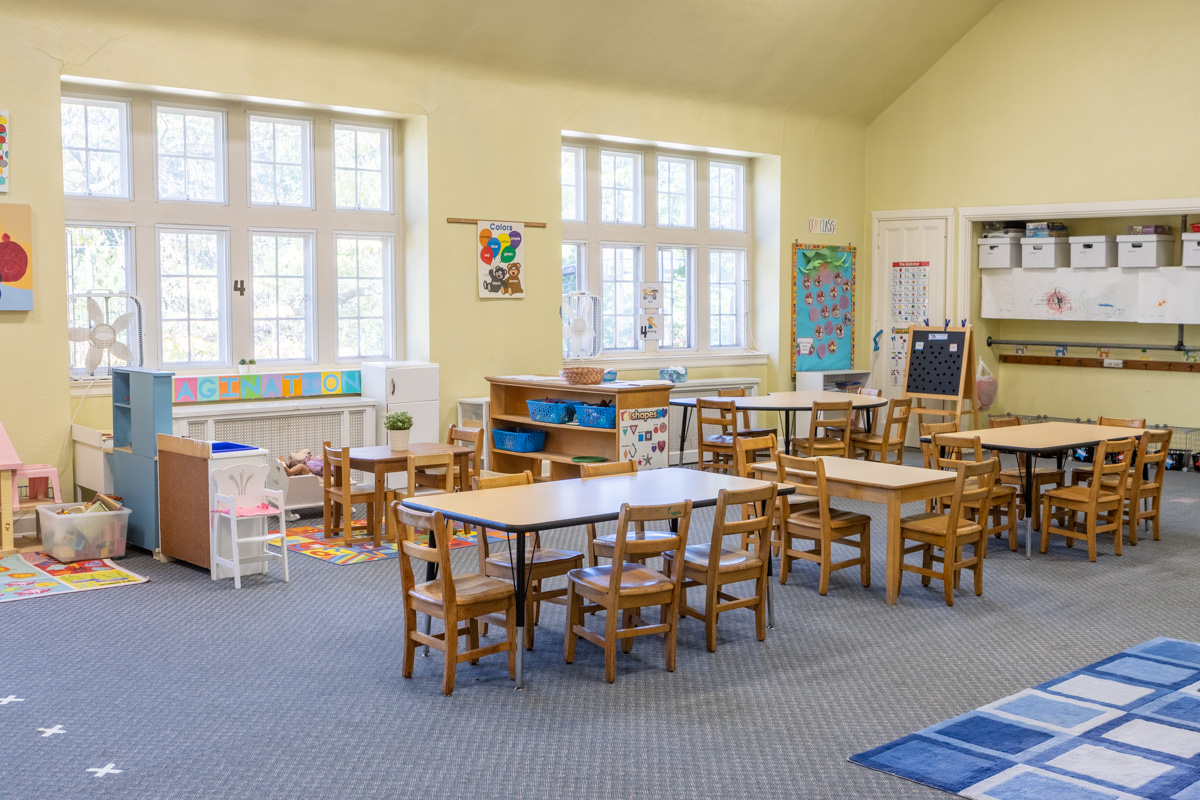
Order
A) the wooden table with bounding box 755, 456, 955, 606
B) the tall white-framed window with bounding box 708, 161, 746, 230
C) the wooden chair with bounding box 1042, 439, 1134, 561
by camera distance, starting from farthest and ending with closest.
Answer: the tall white-framed window with bounding box 708, 161, 746, 230, the wooden chair with bounding box 1042, 439, 1134, 561, the wooden table with bounding box 755, 456, 955, 606

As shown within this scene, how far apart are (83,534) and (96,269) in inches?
100

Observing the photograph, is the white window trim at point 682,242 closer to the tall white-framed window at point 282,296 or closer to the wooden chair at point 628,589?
the tall white-framed window at point 282,296

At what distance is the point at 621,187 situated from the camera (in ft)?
40.9

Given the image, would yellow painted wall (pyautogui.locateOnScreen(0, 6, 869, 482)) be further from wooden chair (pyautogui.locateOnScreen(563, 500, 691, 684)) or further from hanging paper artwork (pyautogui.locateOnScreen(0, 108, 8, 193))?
wooden chair (pyautogui.locateOnScreen(563, 500, 691, 684))

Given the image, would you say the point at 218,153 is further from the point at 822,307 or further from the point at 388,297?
the point at 822,307

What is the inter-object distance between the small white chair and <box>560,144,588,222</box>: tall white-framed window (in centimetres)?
556

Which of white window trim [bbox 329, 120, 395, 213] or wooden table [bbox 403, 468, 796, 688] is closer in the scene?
wooden table [bbox 403, 468, 796, 688]

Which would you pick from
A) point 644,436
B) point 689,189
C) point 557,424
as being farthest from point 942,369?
point 557,424

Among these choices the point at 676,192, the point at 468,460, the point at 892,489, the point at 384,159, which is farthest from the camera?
the point at 676,192

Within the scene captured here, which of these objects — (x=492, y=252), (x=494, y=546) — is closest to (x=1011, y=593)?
(x=494, y=546)

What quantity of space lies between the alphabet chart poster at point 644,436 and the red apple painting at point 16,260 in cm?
447

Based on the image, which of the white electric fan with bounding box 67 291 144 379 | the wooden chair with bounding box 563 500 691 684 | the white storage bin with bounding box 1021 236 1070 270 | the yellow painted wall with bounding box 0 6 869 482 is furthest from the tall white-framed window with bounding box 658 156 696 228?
the wooden chair with bounding box 563 500 691 684

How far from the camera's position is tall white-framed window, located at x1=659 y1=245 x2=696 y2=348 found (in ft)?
42.3

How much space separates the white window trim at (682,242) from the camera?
1212 centimetres
